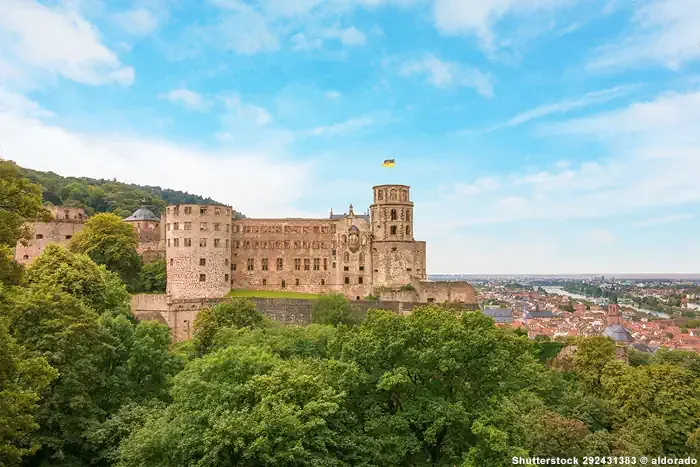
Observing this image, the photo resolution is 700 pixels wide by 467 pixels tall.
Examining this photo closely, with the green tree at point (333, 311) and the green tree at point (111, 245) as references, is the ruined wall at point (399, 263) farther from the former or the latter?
the green tree at point (111, 245)

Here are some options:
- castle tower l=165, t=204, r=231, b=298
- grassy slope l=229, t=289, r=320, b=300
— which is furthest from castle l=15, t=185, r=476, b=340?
grassy slope l=229, t=289, r=320, b=300

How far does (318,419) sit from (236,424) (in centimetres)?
284

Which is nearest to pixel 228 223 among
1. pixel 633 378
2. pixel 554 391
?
pixel 554 391

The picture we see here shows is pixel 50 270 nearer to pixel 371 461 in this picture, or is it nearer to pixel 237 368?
pixel 237 368

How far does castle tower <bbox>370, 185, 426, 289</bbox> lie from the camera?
236 ft

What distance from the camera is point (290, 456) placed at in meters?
19.9

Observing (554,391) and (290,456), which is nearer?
(290,456)

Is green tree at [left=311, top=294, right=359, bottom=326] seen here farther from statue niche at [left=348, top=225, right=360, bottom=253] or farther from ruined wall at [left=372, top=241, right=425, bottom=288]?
statue niche at [left=348, top=225, right=360, bottom=253]

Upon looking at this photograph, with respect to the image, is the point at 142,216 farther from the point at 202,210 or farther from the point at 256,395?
the point at 256,395

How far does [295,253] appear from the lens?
7662 centimetres

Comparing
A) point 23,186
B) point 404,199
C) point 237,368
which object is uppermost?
point 404,199

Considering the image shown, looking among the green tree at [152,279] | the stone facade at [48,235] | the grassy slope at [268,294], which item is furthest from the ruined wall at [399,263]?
the stone facade at [48,235]

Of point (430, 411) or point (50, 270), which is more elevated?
point (50, 270)

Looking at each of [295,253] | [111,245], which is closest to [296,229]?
[295,253]
